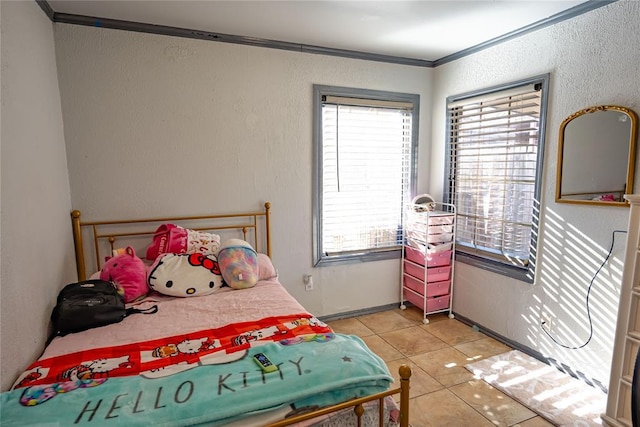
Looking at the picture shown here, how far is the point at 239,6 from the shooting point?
2.19m

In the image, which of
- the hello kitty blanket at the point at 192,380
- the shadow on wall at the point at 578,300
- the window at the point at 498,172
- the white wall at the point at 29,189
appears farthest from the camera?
the window at the point at 498,172

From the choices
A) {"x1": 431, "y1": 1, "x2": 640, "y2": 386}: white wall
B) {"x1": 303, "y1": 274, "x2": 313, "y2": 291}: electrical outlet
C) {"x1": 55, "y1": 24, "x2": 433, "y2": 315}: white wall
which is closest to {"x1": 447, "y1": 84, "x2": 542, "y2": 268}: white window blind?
{"x1": 431, "y1": 1, "x2": 640, "y2": 386}: white wall

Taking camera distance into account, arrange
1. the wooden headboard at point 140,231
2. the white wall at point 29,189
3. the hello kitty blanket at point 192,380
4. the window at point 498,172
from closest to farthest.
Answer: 1. the hello kitty blanket at point 192,380
2. the white wall at point 29,189
3. the wooden headboard at point 140,231
4. the window at point 498,172

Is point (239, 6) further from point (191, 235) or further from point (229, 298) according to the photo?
point (229, 298)

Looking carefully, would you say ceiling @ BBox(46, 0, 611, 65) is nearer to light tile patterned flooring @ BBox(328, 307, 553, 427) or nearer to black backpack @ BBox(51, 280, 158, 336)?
black backpack @ BBox(51, 280, 158, 336)

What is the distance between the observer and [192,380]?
4.12 ft

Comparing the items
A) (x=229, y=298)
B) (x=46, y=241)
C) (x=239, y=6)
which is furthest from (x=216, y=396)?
(x=239, y=6)

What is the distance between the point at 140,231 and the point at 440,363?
236 centimetres

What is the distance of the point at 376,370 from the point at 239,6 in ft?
7.10

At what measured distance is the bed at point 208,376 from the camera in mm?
1124

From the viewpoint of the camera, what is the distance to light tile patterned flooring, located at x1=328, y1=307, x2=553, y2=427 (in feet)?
6.57

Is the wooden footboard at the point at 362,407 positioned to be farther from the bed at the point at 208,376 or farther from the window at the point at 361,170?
the window at the point at 361,170

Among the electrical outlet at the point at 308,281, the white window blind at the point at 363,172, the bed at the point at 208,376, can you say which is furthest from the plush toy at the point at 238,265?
the white window blind at the point at 363,172

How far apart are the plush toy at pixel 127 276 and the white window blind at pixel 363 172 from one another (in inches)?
59.2
